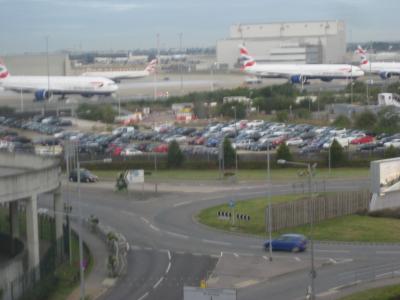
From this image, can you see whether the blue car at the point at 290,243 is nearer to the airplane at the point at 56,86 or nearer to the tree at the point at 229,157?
the tree at the point at 229,157

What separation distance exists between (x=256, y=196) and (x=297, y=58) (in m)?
127

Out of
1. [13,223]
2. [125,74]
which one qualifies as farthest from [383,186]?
[125,74]

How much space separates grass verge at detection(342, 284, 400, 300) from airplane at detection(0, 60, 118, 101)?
82.8 m

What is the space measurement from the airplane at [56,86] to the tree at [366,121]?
4530 cm

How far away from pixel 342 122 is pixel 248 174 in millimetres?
23097

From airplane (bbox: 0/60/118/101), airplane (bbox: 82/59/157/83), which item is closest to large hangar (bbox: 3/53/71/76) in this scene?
airplane (bbox: 82/59/157/83)

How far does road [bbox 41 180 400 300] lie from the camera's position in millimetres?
25109

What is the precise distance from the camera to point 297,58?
16588 centimetres

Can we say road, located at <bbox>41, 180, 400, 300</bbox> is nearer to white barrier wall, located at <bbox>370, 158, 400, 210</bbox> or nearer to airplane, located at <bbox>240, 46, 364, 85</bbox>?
white barrier wall, located at <bbox>370, 158, 400, 210</bbox>

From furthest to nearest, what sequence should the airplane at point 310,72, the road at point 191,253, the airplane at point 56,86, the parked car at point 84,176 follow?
1. the airplane at point 310,72
2. the airplane at point 56,86
3. the parked car at point 84,176
4. the road at point 191,253

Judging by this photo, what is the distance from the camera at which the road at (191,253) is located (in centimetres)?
2511

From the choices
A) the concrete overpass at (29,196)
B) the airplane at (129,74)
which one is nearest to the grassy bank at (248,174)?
the concrete overpass at (29,196)

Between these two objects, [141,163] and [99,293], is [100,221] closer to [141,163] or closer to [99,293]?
[99,293]

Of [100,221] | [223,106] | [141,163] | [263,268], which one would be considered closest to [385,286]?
[263,268]
